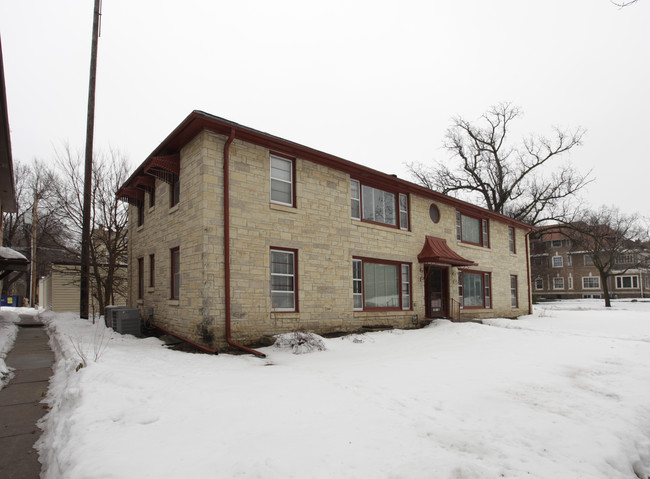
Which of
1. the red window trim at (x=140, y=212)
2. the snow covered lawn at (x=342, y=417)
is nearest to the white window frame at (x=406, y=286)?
the snow covered lawn at (x=342, y=417)

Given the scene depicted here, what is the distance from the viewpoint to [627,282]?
5209cm

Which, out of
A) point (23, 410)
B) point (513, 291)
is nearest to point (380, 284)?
point (23, 410)

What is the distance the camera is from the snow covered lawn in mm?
3658

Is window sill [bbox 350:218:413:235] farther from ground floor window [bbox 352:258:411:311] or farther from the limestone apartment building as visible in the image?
ground floor window [bbox 352:258:411:311]

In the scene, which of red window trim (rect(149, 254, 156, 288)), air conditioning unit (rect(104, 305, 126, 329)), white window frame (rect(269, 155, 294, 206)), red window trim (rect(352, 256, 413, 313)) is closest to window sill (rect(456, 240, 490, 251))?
red window trim (rect(352, 256, 413, 313))

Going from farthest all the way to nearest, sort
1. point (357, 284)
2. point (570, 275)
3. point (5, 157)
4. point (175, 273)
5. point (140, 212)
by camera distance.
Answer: point (570, 275)
point (140, 212)
point (357, 284)
point (5, 157)
point (175, 273)

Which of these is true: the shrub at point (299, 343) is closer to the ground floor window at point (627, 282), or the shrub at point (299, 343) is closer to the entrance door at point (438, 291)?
the entrance door at point (438, 291)

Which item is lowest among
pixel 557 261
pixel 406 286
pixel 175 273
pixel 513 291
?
pixel 513 291

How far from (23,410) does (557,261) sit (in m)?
61.0

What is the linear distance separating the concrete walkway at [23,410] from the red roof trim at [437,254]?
37.5 ft

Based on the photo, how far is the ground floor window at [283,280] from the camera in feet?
35.2

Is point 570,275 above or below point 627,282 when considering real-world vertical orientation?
above

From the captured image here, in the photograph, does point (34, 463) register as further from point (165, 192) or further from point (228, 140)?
point (165, 192)

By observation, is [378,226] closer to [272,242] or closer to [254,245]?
[272,242]
